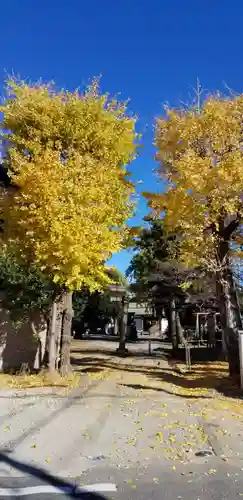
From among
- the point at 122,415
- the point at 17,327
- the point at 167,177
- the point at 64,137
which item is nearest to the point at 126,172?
the point at 167,177

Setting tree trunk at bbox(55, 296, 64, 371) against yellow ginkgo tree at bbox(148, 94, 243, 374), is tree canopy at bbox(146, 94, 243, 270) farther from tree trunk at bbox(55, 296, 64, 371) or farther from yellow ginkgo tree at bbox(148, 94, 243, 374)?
tree trunk at bbox(55, 296, 64, 371)

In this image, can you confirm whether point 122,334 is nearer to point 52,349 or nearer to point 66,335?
point 66,335

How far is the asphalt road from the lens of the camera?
4086 millimetres

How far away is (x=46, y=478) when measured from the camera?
14.9 ft

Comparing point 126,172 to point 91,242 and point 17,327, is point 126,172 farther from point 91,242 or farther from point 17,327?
point 17,327

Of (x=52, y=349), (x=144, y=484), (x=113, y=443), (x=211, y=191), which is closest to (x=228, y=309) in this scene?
(x=211, y=191)

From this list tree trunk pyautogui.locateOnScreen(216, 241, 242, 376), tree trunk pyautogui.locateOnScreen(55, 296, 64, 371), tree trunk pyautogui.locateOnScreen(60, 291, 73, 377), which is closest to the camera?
tree trunk pyautogui.locateOnScreen(216, 241, 242, 376)

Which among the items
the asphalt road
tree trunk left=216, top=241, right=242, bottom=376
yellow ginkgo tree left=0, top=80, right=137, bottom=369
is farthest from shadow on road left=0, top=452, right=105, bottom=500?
tree trunk left=216, top=241, right=242, bottom=376

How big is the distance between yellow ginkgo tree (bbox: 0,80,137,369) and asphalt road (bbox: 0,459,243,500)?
251 inches

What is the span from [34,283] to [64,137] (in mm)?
4607

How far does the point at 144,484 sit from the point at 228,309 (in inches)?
322

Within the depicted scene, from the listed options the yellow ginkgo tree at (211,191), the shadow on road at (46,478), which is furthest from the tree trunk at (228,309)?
the shadow on road at (46,478)

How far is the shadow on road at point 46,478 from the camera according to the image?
13.5 ft

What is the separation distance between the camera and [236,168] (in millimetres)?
10977
